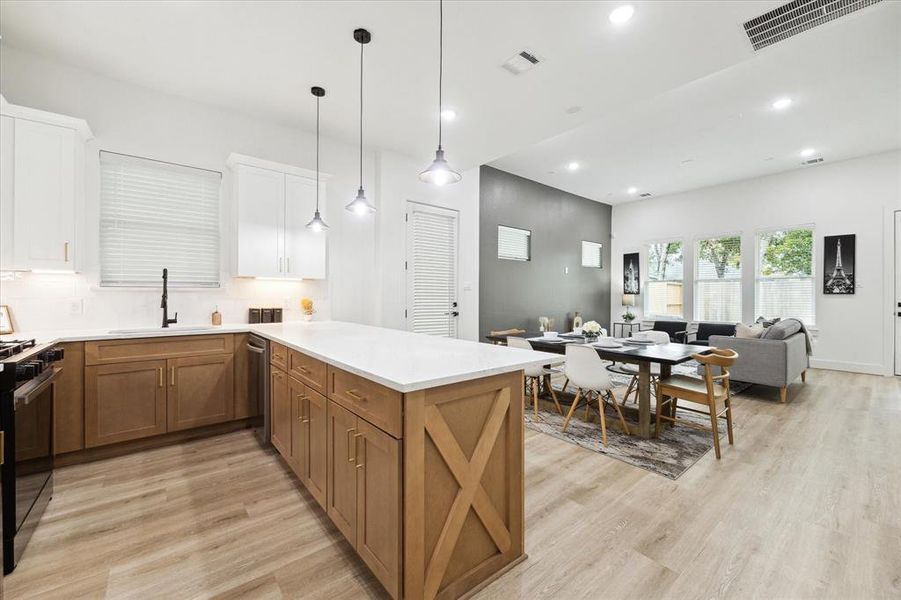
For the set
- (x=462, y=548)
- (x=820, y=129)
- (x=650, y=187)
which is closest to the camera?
(x=462, y=548)

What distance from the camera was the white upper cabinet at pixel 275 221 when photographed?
3631mm

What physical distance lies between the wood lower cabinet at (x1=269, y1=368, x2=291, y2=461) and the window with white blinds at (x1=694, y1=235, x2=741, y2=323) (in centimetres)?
788

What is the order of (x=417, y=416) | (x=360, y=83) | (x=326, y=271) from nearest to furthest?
(x=417, y=416), (x=360, y=83), (x=326, y=271)

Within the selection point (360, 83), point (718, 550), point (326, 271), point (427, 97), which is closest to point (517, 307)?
point (326, 271)

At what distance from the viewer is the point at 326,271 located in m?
4.34

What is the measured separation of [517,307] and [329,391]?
5081mm

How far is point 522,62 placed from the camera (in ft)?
9.68

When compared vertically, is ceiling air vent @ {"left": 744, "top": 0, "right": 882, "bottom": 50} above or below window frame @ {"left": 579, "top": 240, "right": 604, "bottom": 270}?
above

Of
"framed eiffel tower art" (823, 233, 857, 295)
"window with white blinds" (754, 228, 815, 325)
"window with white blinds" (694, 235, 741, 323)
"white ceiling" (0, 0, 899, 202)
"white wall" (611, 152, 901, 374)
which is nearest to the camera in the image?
"white ceiling" (0, 0, 899, 202)

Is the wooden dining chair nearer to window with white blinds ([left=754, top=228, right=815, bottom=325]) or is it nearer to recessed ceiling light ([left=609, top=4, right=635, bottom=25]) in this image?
recessed ceiling light ([left=609, top=4, right=635, bottom=25])

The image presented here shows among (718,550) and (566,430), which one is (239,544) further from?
(566,430)

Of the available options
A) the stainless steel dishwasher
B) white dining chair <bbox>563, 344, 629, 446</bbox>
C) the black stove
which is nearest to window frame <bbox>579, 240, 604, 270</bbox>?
white dining chair <bbox>563, 344, 629, 446</bbox>

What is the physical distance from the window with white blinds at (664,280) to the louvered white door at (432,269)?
204 inches

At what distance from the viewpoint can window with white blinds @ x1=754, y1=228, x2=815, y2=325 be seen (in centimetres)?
634
